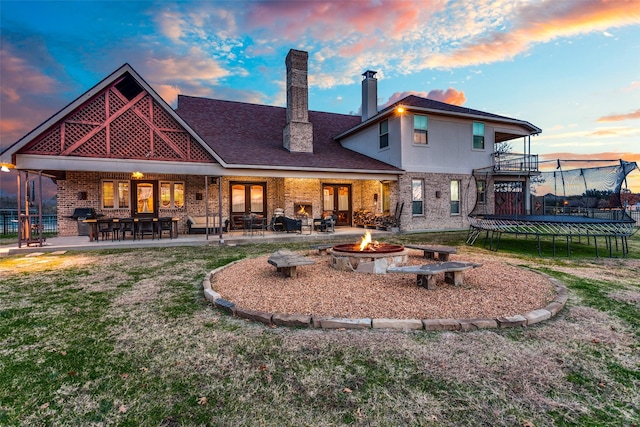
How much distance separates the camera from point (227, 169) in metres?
12.4

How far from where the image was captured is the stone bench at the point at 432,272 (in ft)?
16.5

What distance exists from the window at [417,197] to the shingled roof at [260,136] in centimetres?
159

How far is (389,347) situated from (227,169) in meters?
10.8

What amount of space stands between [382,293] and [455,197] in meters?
14.3

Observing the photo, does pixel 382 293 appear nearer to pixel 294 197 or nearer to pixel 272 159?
pixel 272 159

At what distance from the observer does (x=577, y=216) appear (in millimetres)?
12227

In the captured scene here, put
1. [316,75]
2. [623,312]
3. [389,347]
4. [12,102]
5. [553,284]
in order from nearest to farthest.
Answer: [389,347] → [623,312] → [553,284] → [316,75] → [12,102]

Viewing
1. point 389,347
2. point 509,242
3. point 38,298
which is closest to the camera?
point 389,347

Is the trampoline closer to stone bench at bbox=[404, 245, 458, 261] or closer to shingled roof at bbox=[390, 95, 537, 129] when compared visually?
stone bench at bbox=[404, 245, 458, 261]

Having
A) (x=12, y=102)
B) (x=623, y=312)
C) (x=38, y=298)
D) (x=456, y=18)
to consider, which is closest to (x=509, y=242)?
(x=623, y=312)

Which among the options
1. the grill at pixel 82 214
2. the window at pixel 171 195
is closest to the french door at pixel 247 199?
the window at pixel 171 195

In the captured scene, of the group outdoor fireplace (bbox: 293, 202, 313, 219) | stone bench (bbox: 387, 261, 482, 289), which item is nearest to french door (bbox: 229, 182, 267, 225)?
outdoor fireplace (bbox: 293, 202, 313, 219)

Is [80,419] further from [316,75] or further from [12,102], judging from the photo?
[12,102]

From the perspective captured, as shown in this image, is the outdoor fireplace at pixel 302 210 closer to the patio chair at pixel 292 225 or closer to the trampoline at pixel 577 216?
the patio chair at pixel 292 225
